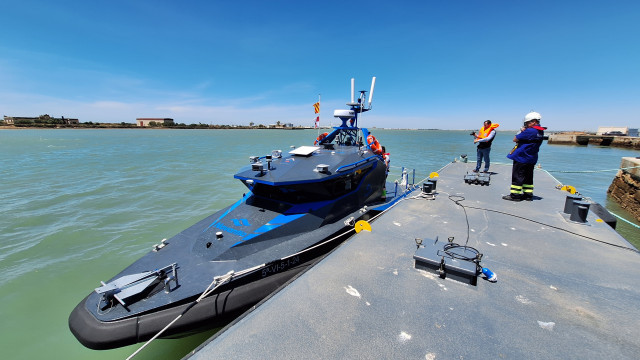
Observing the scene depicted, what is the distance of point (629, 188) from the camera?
37.8 feet

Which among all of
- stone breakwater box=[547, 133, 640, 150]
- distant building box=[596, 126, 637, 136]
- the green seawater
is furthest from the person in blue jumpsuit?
distant building box=[596, 126, 637, 136]

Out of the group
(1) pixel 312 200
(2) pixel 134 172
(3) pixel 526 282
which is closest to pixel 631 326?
(3) pixel 526 282

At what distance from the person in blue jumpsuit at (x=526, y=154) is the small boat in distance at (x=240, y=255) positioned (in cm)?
323

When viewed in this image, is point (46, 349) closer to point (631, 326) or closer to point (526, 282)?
point (526, 282)

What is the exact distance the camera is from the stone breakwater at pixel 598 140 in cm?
4602

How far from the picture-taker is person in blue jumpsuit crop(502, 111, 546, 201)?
529 cm

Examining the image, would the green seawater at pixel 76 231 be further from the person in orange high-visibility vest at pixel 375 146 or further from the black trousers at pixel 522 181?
the person in orange high-visibility vest at pixel 375 146

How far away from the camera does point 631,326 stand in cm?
217

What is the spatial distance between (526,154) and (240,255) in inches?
247

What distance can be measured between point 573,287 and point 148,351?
20.4ft

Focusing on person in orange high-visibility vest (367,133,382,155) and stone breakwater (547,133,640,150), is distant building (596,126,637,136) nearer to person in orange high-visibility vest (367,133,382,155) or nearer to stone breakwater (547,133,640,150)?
stone breakwater (547,133,640,150)

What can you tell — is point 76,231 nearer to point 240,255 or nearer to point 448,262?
point 240,255

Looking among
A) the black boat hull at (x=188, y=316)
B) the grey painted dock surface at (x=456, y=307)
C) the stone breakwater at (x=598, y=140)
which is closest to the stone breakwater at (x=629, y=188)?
the grey painted dock surface at (x=456, y=307)

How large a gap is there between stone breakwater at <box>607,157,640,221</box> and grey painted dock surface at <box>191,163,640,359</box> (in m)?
11.1
